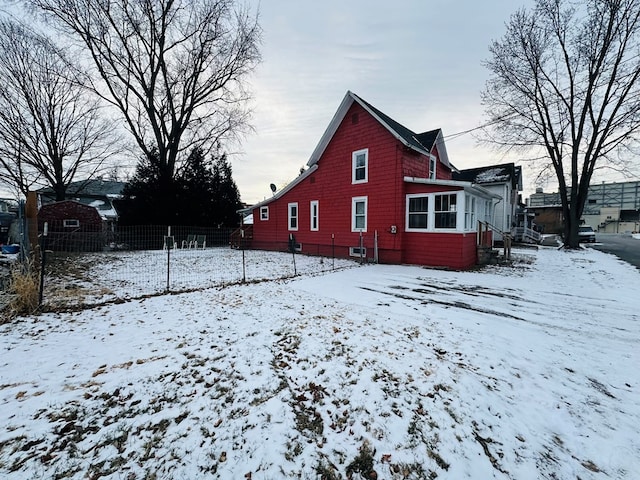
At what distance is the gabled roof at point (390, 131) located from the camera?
11.9 m

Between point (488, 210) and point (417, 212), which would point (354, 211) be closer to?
point (417, 212)

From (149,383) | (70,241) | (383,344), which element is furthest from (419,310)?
(70,241)

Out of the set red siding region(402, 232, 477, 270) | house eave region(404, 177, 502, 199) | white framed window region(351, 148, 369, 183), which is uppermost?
white framed window region(351, 148, 369, 183)

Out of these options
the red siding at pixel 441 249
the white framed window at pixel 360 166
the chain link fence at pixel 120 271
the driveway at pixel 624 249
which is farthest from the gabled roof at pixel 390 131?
the driveway at pixel 624 249

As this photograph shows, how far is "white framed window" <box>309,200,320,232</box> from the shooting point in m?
15.2

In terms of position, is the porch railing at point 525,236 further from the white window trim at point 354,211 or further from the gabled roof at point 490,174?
the white window trim at point 354,211

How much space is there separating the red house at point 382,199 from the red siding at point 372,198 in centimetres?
4

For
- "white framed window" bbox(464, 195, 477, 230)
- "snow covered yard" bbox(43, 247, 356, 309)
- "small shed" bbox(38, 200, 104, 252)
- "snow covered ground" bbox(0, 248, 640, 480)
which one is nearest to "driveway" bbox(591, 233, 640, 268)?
"white framed window" bbox(464, 195, 477, 230)

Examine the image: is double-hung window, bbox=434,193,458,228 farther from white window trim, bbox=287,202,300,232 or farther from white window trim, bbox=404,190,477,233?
white window trim, bbox=287,202,300,232

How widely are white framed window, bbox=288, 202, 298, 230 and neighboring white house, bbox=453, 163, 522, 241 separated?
13533 millimetres

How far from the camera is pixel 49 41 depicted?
16.1m

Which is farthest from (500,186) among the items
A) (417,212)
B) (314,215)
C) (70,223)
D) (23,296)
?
(70,223)

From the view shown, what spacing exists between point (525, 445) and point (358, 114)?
43.2 feet

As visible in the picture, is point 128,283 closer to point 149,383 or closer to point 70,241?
point 149,383
